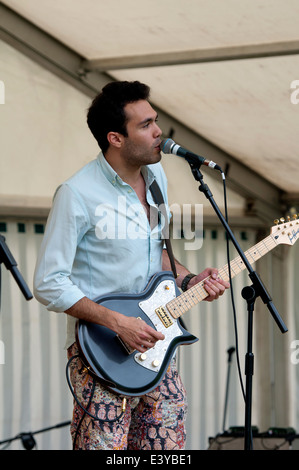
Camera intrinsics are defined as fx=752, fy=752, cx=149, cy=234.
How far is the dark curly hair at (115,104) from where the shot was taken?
282 cm

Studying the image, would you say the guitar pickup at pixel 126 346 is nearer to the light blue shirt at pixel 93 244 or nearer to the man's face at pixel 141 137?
the light blue shirt at pixel 93 244

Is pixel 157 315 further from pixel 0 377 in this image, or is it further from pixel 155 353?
pixel 0 377

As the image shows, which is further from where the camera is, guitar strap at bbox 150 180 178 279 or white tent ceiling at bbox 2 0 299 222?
white tent ceiling at bbox 2 0 299 222

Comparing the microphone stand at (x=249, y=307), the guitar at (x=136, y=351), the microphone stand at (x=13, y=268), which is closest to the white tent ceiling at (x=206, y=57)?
the microphone stand at (x=249, y=307)

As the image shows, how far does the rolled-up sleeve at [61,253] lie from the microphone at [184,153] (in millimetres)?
361

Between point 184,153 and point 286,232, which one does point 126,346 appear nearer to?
point 184,153

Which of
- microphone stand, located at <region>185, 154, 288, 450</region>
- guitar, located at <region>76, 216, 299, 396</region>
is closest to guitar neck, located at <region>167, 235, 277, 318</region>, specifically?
guitar, located at <region>76, 216, 299, 396</region>

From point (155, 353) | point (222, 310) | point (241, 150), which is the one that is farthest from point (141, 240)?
point (222, 310)

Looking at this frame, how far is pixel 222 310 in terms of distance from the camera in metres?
5.69

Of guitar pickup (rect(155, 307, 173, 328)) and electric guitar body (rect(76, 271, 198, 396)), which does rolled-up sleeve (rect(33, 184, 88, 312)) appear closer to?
electric guitar body (rect(76, 271, 198, 396))

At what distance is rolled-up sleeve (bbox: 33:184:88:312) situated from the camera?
2.57 meters

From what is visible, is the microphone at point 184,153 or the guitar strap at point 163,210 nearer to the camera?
the microphone at point 184,153

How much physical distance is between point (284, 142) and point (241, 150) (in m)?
0.40

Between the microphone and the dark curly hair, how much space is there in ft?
0.79
